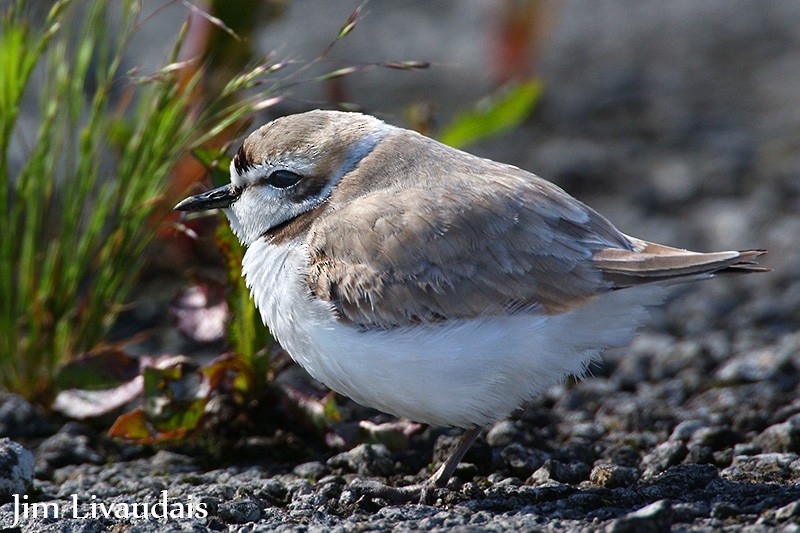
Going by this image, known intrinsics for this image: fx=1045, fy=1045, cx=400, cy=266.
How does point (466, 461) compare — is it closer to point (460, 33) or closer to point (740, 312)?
point (740, 312)

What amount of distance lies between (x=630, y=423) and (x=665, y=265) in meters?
1.23

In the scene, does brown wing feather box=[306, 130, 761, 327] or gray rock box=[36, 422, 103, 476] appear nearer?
brown wing feather box=[306, 130, 761, 327]

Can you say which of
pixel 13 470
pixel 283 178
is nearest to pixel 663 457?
pixel 283 178

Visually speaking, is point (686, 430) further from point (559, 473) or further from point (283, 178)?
point (283, 178)

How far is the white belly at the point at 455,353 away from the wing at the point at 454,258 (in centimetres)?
5

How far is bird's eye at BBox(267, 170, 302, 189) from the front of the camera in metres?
3.94

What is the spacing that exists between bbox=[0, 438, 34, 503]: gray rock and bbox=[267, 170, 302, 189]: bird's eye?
133 centimetres

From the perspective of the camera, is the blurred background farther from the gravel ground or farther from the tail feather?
the tail feather

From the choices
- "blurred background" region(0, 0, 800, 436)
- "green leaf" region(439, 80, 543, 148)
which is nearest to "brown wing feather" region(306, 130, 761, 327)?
"blurred background" region(0, 0, 800, 436)

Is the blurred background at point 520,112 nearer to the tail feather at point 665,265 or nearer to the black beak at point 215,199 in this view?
the black beak at point 215,199

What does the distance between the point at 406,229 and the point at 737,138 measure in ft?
15.8

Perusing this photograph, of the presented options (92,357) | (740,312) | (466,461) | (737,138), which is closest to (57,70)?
(92,357)

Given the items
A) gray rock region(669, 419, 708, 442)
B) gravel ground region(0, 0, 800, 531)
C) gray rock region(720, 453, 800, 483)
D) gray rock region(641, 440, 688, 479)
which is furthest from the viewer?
gray rock region(669, 419, 708, 442)

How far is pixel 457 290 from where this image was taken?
3473mm
